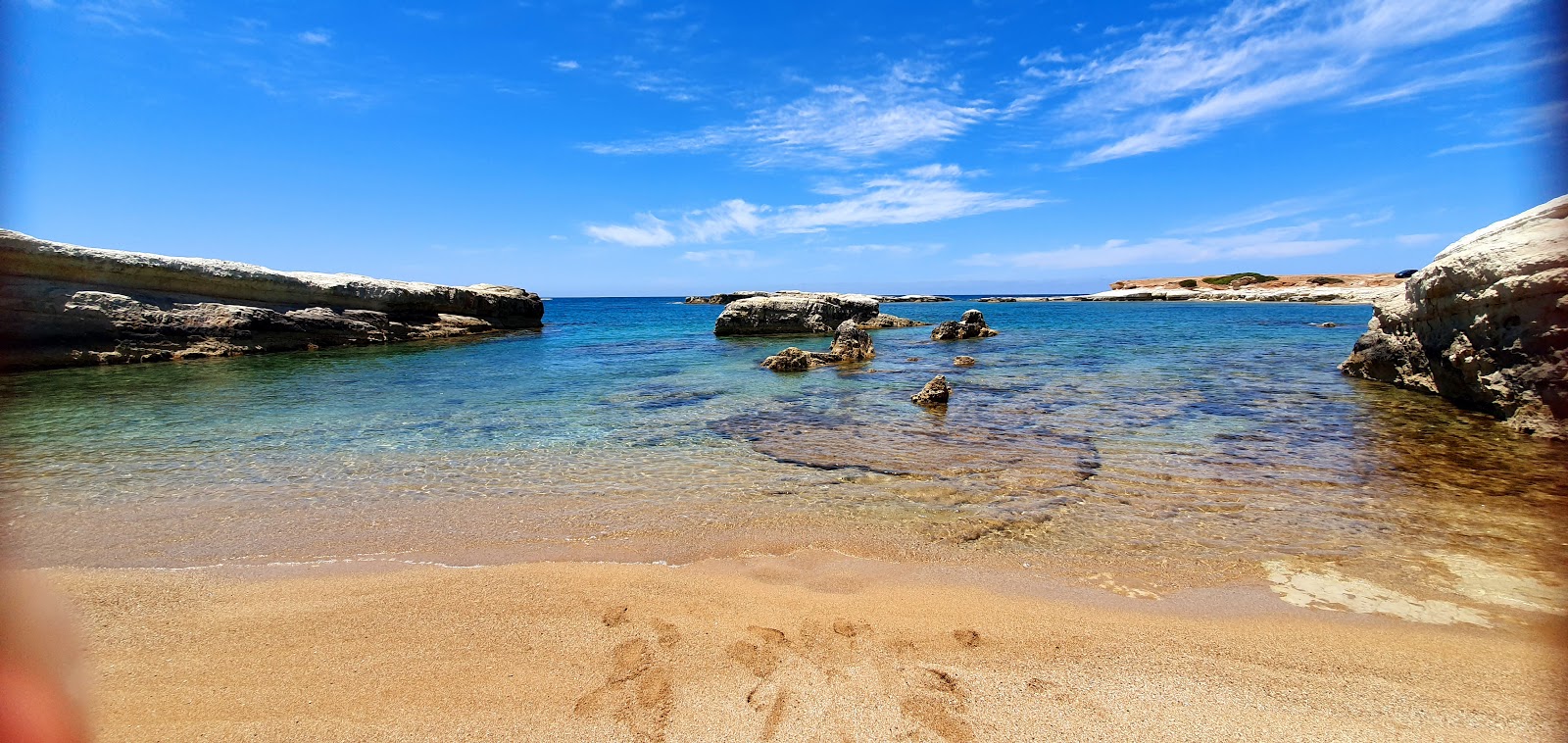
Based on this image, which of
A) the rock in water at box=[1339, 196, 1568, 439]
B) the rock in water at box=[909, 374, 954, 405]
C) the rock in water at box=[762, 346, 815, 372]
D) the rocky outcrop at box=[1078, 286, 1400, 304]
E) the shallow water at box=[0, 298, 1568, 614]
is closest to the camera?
the shallow water at box=[0, 298, 1568, 614]

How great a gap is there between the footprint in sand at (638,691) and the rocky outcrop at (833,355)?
15.7 m

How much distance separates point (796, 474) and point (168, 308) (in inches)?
1241

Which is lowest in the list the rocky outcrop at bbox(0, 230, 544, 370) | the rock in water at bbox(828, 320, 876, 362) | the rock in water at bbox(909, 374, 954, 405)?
the rock in water at bbox(909, 374, 954, 405)

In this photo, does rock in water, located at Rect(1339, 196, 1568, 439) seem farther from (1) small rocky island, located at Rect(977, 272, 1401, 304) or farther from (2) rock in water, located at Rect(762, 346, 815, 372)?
(1) small rocky island, located at Rect(977, 272, 1401, 304)

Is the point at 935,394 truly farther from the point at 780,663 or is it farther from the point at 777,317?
the point at 777,317

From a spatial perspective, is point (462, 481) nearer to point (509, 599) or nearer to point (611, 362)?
point (509, 599)

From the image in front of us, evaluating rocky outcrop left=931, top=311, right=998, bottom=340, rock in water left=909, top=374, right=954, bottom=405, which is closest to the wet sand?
rock in water left=909, top=374, right=954, bottom=405

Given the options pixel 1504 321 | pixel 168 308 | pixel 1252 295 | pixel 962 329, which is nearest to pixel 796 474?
pixel 1504 321

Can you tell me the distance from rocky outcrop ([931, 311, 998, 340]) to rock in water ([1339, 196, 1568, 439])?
19119 mm

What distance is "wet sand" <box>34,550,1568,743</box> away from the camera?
10.1 ft

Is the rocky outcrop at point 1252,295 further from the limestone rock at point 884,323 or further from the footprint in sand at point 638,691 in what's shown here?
the footprint in sand at point 638,691

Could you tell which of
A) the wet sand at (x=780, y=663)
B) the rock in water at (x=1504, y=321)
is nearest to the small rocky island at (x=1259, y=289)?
the rock in water at (x=1504, y=321)

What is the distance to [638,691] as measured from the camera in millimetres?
3350

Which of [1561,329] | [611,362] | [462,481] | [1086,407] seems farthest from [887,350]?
[462,481]
